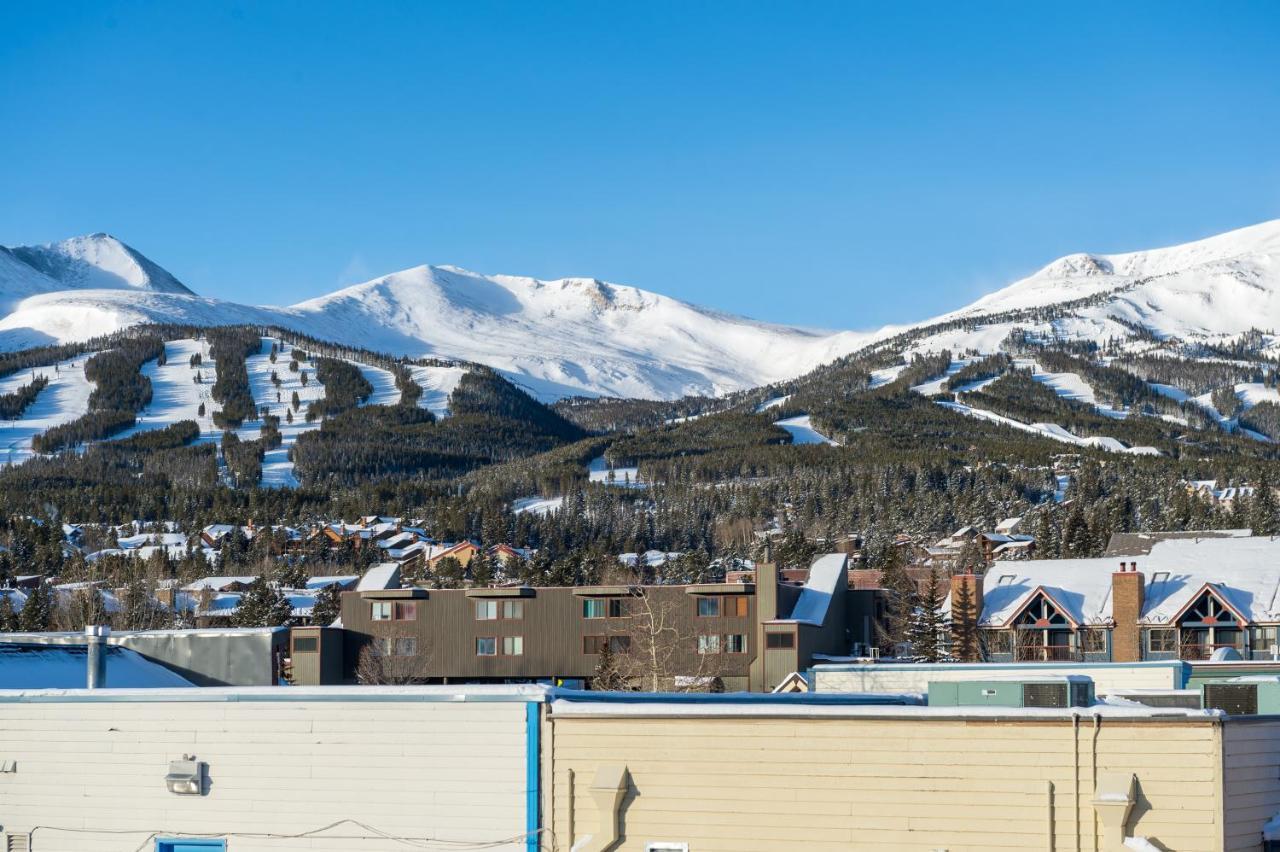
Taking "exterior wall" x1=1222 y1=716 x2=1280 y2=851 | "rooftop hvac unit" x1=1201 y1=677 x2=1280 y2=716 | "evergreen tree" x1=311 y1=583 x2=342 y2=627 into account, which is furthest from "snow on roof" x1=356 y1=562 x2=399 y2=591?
"exterior wall" x1=1222 y1=716 x2=1280 y2=851

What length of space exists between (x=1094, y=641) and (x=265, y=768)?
46.2m

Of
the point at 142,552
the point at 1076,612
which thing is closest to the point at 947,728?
the point at 1076,612

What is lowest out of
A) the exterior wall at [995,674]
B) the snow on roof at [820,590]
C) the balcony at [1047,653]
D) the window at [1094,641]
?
the balcony at [1047,653]

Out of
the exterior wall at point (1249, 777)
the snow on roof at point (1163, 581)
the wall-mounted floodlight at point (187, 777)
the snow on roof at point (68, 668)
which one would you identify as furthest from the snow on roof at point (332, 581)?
the exterior wall at point (1249, 777)

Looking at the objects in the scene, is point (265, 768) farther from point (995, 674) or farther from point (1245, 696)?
point (995, 674)

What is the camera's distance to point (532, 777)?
21.9 meters

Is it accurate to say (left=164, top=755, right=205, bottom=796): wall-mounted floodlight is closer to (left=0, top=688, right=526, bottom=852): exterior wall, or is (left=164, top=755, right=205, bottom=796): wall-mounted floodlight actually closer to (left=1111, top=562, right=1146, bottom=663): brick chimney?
(left=0, top=688, right=526, bottom=852): exterior wall

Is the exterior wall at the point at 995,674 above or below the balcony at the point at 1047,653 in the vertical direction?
above

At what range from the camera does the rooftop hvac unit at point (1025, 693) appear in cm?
2156

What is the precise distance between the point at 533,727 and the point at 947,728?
5.43 meters

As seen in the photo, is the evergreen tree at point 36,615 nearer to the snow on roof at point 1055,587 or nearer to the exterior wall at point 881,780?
the snow on roof at point 1055,587

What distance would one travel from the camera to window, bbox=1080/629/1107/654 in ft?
207

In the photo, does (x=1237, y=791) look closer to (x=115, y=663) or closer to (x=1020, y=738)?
(x=1020, y=738)

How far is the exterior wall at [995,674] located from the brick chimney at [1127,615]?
29628 mm
